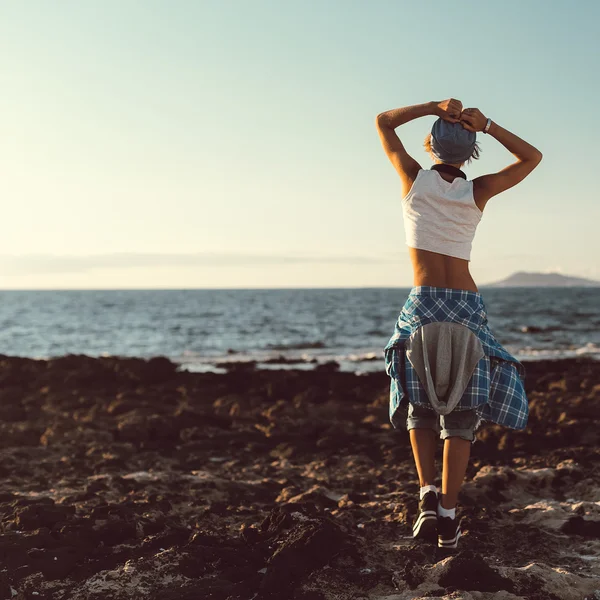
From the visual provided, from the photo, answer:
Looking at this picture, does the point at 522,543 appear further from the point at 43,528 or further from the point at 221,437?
the point at 221,437

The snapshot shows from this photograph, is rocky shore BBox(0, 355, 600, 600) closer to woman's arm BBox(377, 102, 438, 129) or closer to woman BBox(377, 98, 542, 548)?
woman BBox(377, 98, 542, 548)

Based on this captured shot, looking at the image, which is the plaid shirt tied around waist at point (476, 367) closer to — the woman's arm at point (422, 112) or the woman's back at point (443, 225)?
the woman's back at point (443, 225)

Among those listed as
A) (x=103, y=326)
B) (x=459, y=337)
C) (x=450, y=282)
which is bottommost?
(x=103, y=326)

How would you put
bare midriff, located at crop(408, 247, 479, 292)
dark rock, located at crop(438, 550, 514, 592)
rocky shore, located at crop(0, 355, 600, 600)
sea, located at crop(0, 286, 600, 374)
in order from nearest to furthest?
dark rock, located at crop(438, 550, 514, 592) < rocky shore, located at crop(0, 355, 600, 600) < bare midriff, located at crop(408, 247, 479, 292) < sea, located at crop(0, 286, 600, 374)

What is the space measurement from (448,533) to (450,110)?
2.11 metres

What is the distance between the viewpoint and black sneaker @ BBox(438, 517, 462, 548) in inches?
142

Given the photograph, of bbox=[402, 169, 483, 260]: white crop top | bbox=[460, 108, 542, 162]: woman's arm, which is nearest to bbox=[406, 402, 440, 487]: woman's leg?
bbox=[402, 169, 483, 260]: white crop top

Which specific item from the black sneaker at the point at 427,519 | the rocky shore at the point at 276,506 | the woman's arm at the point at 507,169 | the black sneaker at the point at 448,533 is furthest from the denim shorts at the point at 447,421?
the woman's arm at the point at 507,169

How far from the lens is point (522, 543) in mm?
3904

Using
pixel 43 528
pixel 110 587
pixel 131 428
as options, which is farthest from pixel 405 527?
pixel 131 428

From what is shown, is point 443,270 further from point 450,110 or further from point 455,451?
point 455,451

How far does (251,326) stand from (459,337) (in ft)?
117

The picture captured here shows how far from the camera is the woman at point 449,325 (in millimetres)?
3627

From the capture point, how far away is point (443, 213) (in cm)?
369
